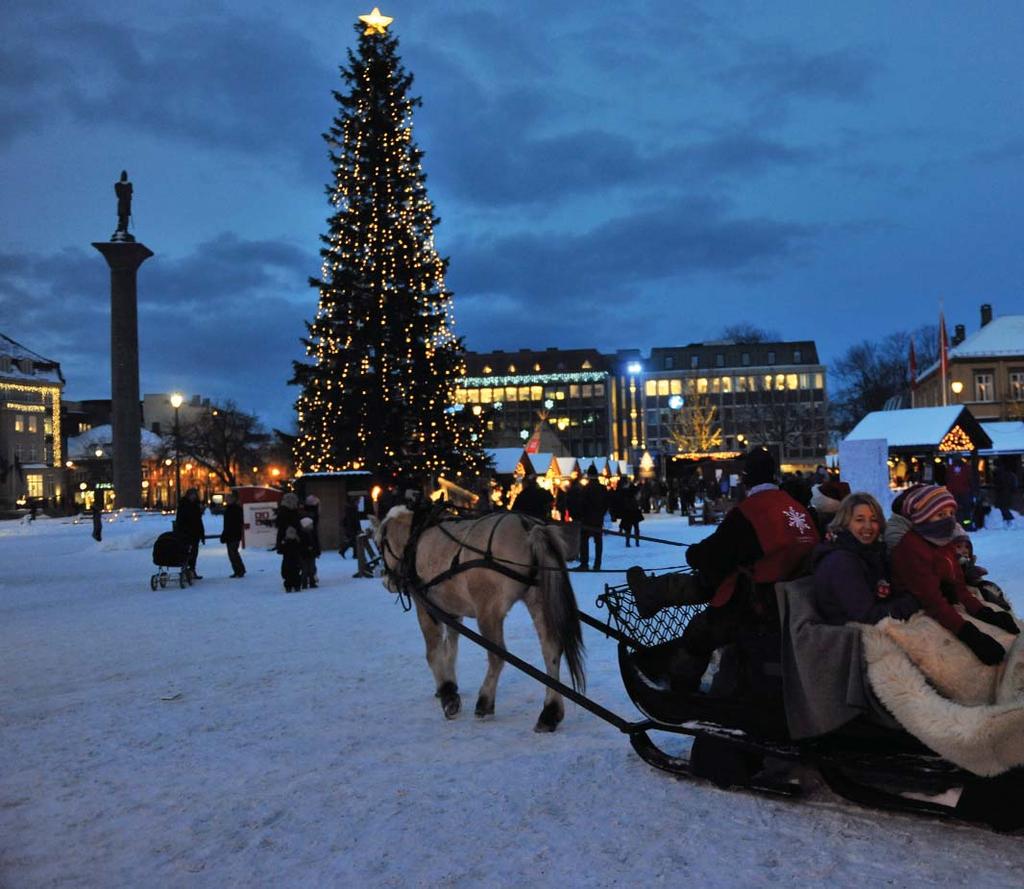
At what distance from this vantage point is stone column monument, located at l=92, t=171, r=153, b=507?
44469 mm

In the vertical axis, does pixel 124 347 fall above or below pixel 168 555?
above

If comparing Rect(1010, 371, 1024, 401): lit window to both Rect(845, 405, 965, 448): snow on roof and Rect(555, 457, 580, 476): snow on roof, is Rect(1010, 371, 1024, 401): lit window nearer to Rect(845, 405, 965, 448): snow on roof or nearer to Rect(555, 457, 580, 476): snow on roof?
Rect(555, 457, 580, 476): snow on roof

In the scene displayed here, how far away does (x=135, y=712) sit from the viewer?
793 cm

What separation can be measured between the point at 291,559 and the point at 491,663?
996 centimetres

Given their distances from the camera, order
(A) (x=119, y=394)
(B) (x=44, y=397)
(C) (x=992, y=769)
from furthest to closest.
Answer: (B) (x=44, y=397)
(A) (x=119, y=394)
(C) (x=992, y=769)

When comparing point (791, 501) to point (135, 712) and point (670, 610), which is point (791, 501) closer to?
point (670, 610)

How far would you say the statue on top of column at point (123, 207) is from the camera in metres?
45.3

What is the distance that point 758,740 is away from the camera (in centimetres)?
531

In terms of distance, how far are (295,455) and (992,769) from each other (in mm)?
28403

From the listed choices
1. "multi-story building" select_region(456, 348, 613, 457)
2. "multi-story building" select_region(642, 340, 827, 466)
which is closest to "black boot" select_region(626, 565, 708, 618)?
"multi-story building" select_region(642, 340, 827, 466)

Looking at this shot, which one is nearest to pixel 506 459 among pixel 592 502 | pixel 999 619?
pixel 592 502

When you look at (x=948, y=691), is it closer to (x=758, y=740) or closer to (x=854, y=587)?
(x=854, y=587)

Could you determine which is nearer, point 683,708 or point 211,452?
point 683,708

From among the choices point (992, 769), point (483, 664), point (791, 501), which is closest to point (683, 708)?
point (791, 501)
